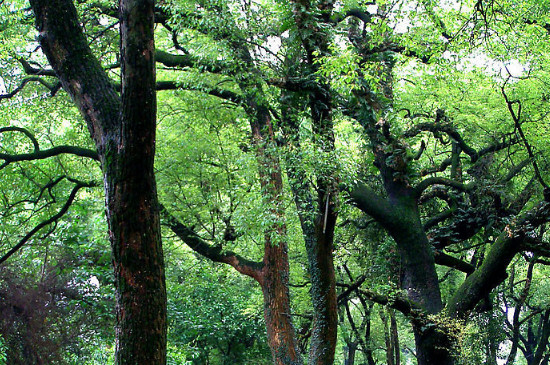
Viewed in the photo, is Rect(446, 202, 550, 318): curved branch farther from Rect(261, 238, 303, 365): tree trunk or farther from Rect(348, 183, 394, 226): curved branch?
Rect(261, 238, 303, 365): tree trunk

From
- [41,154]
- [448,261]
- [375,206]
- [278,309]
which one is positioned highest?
[41,154]

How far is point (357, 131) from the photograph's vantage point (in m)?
9.28

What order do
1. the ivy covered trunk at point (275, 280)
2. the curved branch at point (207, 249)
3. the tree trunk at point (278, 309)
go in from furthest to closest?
1. the curved branch at point (207, 249)
2. the tree trunk at point (278, 309)
3. the ivy covered trunk at point (275, 280)

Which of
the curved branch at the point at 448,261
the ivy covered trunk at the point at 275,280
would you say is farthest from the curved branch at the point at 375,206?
the curved branch at the point at 448,261

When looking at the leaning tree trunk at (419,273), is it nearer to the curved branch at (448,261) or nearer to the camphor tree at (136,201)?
the curved branch at (448,261)

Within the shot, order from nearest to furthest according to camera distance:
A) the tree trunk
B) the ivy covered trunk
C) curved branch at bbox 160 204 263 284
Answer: the ivy covered trunk
the tree trunk
curved branch at bbox 160 204 263 284

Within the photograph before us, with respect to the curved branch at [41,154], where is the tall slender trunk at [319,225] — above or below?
below

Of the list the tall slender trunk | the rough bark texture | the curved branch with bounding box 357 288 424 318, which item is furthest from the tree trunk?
the rough bark texture

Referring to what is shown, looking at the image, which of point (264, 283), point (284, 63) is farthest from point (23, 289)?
point (284, 63)

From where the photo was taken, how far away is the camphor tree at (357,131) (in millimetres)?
7266

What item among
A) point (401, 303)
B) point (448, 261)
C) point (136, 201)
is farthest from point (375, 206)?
point (136, 201)

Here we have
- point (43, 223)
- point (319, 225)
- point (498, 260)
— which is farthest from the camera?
point (498, 260)

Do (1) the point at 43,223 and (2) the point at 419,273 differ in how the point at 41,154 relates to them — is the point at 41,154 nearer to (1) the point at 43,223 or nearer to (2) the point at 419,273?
(1) the point at 43,223

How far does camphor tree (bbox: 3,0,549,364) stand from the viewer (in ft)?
23.8
